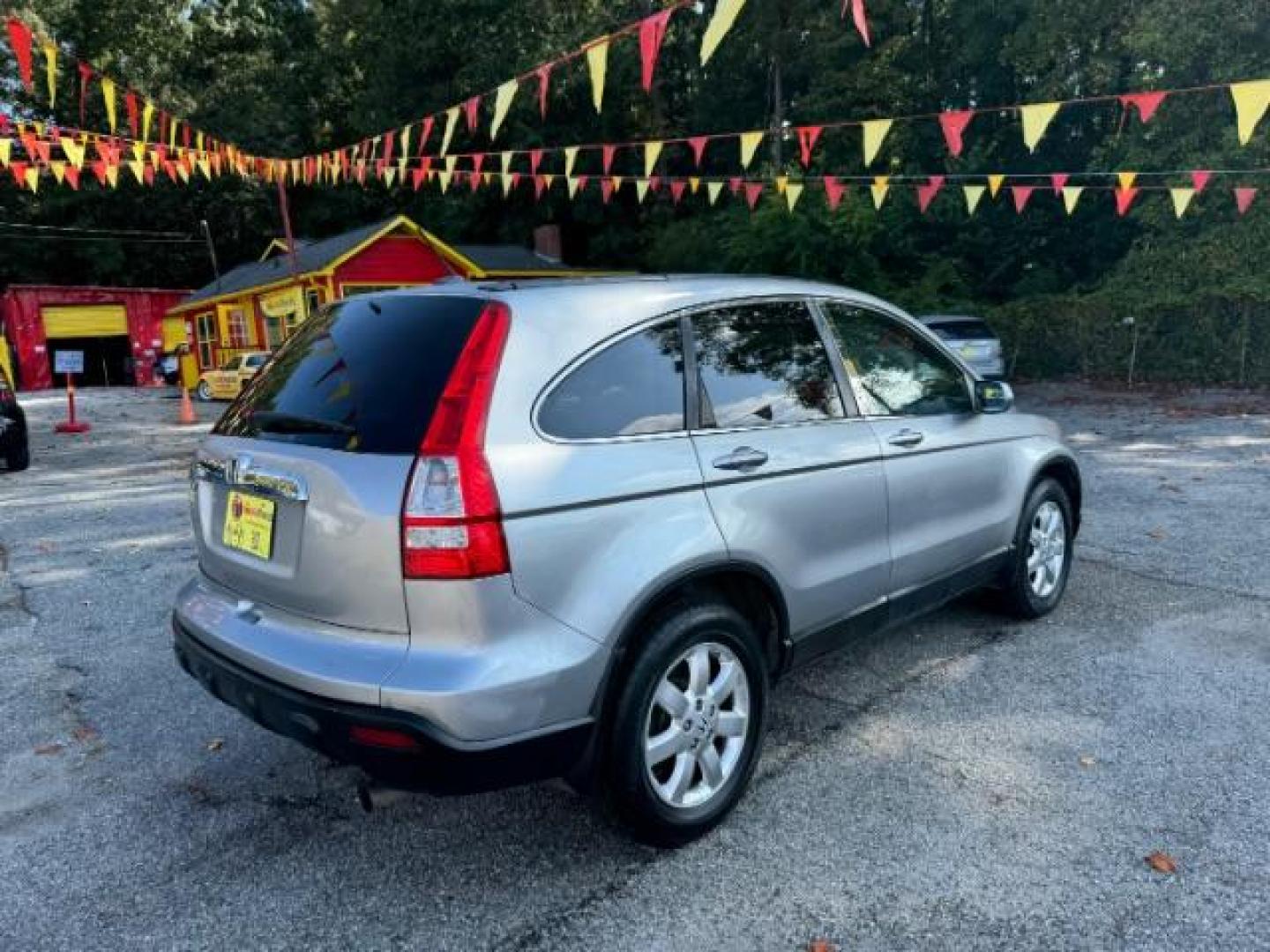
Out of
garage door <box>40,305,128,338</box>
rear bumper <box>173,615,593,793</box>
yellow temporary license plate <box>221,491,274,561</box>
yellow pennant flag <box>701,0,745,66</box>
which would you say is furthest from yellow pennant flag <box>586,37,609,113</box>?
garage door <box>40,305,128,338</box>

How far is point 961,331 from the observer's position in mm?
14836

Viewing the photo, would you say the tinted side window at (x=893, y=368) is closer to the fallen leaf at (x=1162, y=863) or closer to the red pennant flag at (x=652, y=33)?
the fallen leaf at (x=1162, y=863)

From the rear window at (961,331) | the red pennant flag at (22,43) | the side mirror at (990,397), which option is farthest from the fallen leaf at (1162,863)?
the rear window at (961,331)

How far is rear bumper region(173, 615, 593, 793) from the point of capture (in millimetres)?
2166

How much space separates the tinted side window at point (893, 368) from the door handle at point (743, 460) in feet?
2.41

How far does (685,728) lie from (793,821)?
1.65 feet

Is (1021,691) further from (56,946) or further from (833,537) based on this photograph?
(56,946)

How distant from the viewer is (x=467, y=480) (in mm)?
2207

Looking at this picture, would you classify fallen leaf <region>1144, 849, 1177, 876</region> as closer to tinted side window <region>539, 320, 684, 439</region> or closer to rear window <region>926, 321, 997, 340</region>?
tinted side window <region>539, 320, 684, 439</region>

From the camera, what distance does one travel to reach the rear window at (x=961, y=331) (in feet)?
48.3

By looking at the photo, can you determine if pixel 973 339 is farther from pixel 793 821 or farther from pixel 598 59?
pixel 793 821

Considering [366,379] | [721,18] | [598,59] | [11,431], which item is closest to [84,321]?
[11,431]

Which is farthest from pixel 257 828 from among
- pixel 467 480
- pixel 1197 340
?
pixel 1197 340

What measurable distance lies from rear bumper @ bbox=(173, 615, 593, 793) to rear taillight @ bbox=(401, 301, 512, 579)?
0.39 m
